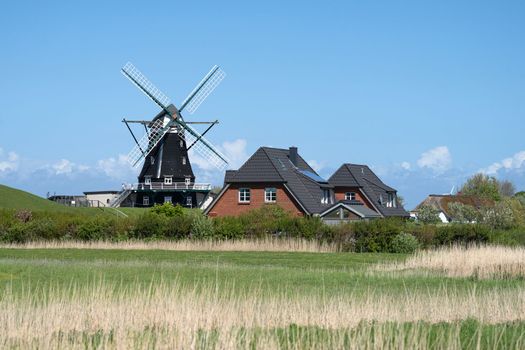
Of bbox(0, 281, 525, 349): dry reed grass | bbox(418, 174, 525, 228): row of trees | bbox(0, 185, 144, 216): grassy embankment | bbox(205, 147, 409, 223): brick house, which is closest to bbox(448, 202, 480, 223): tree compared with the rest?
bbox(418, 174, 525, 228): row of trees

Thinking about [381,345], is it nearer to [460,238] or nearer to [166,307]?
[166,307]

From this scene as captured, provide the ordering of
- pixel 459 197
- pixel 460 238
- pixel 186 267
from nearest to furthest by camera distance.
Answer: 1. pixel 186 267
2. pixel 460 238
3. pixel 459 197

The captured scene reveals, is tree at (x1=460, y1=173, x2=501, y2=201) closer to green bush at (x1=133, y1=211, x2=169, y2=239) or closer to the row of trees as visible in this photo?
the row of trees

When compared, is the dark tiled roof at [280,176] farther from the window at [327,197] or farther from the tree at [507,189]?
the tree at [507,189]

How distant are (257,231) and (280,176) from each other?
63.1 ft

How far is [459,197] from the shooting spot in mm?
116438

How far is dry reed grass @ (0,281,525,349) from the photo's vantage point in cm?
1345

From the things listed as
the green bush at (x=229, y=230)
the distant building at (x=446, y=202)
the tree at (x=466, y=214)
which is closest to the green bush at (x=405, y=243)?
the green bush at (x=229, y=230)

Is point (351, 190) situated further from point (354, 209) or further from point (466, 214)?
point (466, 214)

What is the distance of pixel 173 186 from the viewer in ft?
275

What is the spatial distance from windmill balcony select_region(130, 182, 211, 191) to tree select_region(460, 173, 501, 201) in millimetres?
58285

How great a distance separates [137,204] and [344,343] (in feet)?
245

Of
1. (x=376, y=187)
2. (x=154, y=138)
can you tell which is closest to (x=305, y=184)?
(x=376, y=187)

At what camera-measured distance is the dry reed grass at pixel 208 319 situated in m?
13.5
